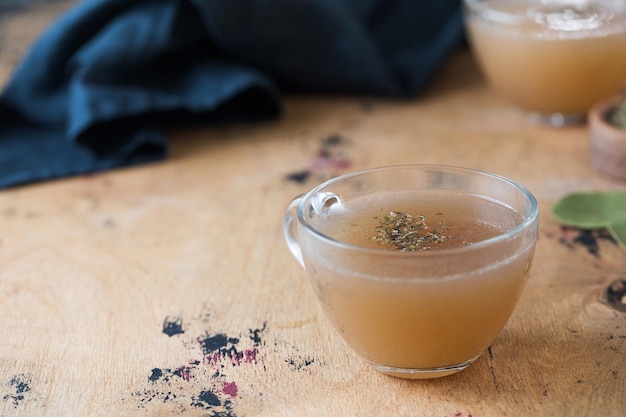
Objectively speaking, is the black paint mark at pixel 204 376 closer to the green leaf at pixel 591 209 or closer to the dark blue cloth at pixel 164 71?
the green leaf at pixel 591 209

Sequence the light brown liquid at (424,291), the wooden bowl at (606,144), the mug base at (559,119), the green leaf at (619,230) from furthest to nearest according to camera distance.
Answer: the mug base at (559,119) < the wooden bowl at (606,144) < the green leaf at (619,230) < the light brown liquid at (424,291)

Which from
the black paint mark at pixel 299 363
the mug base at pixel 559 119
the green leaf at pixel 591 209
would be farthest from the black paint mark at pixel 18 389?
the mug base at pixel 559 119

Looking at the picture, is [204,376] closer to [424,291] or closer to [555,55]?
[424,291]

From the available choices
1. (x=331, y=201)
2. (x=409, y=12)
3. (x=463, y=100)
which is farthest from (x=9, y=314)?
(x=409, y=12)

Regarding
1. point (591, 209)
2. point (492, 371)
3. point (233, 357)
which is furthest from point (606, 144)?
point (233, 357)

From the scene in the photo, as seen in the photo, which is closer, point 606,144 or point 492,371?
point 492,371

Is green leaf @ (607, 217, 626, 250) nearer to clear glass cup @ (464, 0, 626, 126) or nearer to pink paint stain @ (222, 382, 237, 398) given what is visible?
clear glass cup @ (464, 0, 626, 126)

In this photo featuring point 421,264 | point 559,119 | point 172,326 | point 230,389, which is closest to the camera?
point 421,264

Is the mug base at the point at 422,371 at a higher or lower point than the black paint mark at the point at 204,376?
higher
